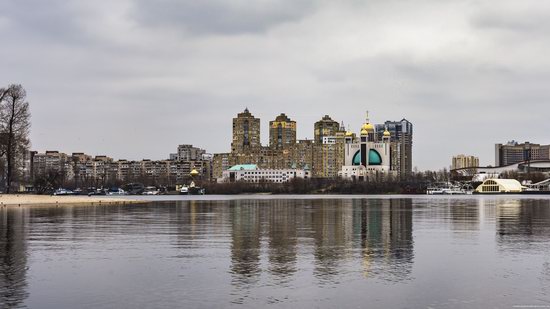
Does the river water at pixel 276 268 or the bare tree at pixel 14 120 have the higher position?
the bare tree at pixel 14 120

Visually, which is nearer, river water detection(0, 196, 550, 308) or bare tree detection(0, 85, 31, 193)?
river water detection(0, 196, 550, 308)

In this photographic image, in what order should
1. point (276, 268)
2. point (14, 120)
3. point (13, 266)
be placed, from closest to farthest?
point (276, 268) → point (13, 266) → point (14, 120)

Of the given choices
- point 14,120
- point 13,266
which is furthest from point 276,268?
point 14,120

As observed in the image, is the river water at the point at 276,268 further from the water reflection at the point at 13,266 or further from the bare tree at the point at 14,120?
the bare tree at the point at 14,120

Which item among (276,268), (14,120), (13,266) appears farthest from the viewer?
(14,120)

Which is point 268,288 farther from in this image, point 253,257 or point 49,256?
point 49,256

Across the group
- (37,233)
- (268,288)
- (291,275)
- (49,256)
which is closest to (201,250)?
(49,256)

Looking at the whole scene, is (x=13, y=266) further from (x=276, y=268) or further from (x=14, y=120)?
(x=14, y=120)

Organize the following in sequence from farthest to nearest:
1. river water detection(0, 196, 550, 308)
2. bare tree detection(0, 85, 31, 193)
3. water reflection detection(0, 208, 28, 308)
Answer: bare tree detection(0, 85, 31, 193) → water reflection detection(0, 208, 28, 308) → river water detection(0, 196, 550, 308)

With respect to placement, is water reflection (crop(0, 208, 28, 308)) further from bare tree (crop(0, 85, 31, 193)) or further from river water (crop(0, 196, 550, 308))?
bare tree (crop(0, 85, 31, 193))

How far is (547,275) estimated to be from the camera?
25328 millimetres

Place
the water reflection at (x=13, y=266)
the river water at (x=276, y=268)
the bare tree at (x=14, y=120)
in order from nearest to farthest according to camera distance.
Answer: the river water at (x=276, y=268), the water reflection at (x=13, y=266), the bare tree at (x=14, y=120)

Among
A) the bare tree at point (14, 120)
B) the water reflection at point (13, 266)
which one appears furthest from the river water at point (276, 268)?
the bare tree at point (14, 120)

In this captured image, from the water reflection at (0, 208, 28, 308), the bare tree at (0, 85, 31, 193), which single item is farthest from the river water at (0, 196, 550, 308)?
the bare tree at (0, 85, 31, 193)
